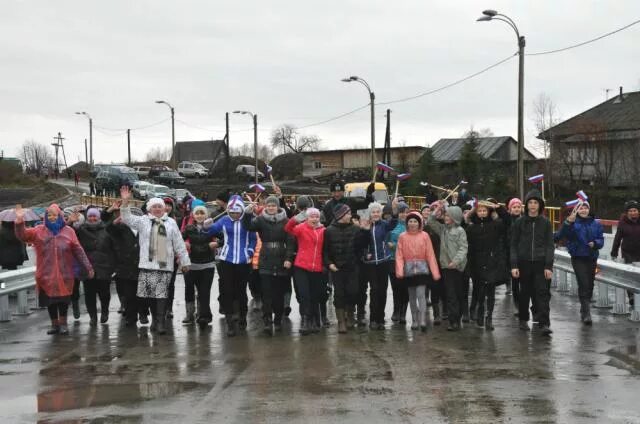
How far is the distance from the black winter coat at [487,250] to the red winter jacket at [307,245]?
2.15 m

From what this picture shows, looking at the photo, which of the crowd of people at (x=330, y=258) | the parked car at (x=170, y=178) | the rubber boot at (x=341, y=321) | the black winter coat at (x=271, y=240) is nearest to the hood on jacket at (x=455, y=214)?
the crowd of people at (x=330, y=258)

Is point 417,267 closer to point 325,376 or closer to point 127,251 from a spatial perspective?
point 325,376

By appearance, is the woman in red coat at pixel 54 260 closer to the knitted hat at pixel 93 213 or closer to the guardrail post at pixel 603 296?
the knitted hat at pixel 93 213

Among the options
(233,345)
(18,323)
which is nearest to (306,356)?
(233,345)

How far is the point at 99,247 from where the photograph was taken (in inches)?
489

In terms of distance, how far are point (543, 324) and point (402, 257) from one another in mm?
2029

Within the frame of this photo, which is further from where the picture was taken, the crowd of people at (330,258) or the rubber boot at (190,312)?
the rubber boot at (190,312)

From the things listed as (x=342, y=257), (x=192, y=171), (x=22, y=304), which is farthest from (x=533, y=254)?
(x=192, y=171)

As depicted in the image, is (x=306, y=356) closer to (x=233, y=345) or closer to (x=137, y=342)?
(x=233, y=345)

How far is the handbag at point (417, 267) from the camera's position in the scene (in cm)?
1128

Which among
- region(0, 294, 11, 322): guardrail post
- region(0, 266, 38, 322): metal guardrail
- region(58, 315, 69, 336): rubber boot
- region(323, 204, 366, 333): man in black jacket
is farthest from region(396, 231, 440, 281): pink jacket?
region(0, 294, 11, 322): guardrail post

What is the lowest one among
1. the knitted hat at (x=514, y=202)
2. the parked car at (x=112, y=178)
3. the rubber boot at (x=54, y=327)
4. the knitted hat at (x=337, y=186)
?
the rubber boot at (x=54, y=327)

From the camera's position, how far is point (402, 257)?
37.3 ft

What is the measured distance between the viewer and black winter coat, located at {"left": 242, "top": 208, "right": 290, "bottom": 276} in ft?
36.6
